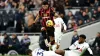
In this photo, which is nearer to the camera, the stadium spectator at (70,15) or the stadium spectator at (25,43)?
the stadium spectator at (25,43)

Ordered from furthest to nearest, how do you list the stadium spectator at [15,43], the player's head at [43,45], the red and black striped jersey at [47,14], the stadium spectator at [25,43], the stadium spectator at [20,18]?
1. the stadium spectator at [20,18]
2. the stadium spectator at [15,43]
3. the stadium spectator at [25,43]
4. the red and black striped jersey at [47,14]
5. the player's head at [43,45]

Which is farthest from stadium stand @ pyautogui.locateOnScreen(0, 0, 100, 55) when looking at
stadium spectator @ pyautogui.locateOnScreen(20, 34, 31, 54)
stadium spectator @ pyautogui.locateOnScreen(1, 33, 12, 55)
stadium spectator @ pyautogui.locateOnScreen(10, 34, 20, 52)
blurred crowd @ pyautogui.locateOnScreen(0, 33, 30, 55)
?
stadium spectator @ pyautogui.locateOnScreen(1, 33, 12, 55)

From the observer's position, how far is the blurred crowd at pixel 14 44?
73.3 feet

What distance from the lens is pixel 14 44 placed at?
74.9 feet

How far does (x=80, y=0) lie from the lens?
24.9m

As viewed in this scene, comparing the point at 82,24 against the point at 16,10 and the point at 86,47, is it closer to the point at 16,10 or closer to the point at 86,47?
the point at 16,10

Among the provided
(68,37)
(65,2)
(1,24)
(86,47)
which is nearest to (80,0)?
(65,2)

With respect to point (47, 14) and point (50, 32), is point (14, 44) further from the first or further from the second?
point (50, 32)

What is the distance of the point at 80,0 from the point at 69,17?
6.17 ft

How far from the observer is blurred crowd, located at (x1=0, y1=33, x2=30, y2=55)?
879 inches

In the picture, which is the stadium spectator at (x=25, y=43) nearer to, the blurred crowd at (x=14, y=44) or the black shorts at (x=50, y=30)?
the blurred crowd at (x=14, y=44)

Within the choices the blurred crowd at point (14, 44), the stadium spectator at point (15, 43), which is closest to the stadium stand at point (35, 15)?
the blurred crowd at point (14, 44)

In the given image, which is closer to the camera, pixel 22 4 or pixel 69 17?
pixel 69 17

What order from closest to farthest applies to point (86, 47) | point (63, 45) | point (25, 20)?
point (86, 47) < point (63, 45) < point (25, 20)
